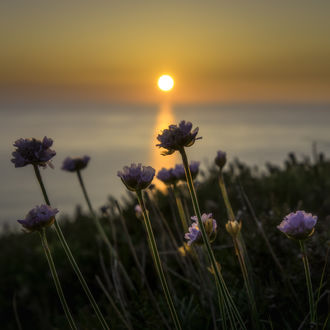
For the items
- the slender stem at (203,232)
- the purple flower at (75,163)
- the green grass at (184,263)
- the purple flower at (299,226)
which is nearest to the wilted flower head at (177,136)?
the slender stem at (203,232)

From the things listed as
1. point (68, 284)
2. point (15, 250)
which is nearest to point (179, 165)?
point (68, 284)

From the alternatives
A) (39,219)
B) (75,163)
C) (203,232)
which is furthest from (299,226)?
(75,163)

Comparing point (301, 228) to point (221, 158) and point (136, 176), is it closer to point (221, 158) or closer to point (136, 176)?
point (136, 176)

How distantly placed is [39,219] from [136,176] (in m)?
0.35

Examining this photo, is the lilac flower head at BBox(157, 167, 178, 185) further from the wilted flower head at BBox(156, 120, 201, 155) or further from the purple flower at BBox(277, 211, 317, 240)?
the purple flower at BBox(277, 211, 317, 240)

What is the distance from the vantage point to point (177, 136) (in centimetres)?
155

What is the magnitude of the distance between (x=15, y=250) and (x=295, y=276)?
3.64 meters

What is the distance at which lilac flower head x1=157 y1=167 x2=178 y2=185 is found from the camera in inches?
93.2

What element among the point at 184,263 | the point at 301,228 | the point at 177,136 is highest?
the point at 177,136

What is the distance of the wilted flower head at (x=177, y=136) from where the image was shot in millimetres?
1551

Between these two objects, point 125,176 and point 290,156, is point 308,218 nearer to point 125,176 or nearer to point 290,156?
point 125,176

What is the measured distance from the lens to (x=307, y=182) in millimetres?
4824

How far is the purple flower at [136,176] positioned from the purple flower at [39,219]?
25 centimetres

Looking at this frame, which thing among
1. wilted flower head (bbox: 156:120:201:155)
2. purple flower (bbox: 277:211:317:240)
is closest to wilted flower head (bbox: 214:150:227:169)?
wilted flower head (bbox: 156:120:201:155)
